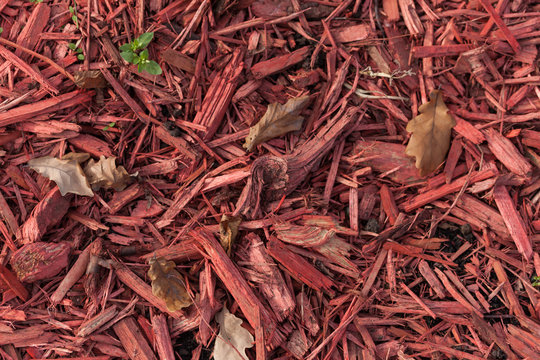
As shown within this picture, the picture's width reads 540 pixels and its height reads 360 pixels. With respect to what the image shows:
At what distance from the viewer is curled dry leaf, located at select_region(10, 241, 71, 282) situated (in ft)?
7.85

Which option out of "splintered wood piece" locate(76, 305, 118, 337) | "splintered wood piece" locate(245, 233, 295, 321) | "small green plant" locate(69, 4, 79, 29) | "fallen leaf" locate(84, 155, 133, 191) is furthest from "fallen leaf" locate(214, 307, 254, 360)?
"small green plant" locate(69, 4, 79, 29)

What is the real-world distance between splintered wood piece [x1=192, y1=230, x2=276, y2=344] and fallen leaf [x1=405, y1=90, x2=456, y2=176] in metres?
1.23

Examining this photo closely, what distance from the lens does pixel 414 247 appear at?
2.43 m

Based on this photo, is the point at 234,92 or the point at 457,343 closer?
the point at 457,343

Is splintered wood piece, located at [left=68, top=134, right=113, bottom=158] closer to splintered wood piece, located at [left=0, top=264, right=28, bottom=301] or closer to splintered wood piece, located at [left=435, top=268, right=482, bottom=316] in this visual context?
splintered wood piece, located at [left=0, top=264, right=28, bottom=301]

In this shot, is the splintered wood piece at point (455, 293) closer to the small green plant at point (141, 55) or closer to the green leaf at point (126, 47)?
the small green plant at point (141, 55)

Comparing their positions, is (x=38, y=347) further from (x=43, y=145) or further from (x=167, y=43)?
(x=167, y=43)

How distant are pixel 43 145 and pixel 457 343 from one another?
2.74 m

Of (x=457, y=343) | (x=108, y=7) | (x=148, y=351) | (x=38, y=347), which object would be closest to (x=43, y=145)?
(x=108, y=7)

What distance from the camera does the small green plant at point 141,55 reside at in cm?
243

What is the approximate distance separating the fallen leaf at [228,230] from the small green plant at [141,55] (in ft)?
3.15

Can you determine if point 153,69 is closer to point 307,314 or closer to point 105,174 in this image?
point 105,174

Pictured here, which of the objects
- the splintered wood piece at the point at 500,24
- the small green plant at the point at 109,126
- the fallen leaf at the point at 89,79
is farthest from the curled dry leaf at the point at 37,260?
the splintered wood piece at the point at 500,24

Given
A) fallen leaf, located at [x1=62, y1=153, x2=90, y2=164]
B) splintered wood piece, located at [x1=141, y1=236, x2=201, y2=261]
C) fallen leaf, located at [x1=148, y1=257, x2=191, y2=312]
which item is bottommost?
fallen leaf, located at [x1=148, y1=257, x2=191, y2=312]
